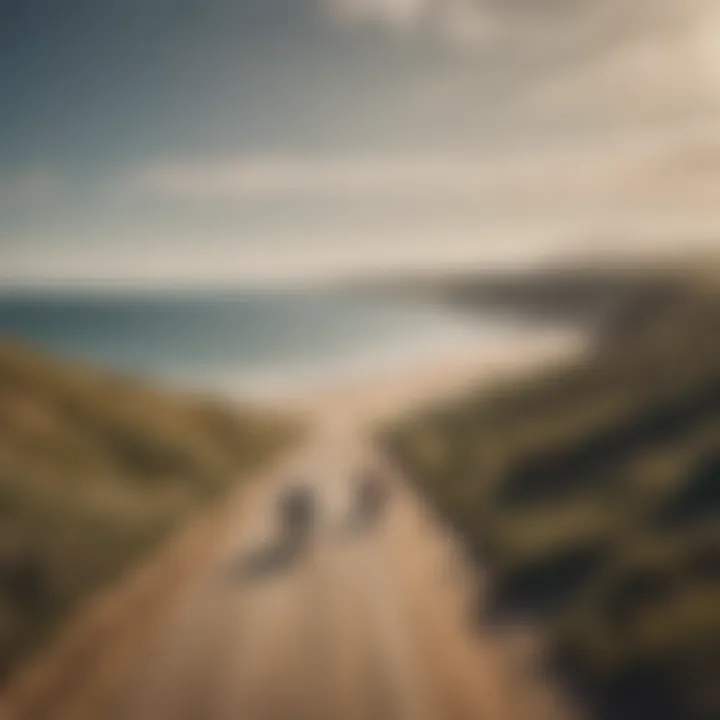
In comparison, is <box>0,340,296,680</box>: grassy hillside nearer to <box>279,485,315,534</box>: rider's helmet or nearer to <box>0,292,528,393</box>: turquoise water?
<box>0,292,528,393</box>: turquoise water

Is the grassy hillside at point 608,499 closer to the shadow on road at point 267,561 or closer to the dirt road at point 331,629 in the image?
the dirt road at point 331,629

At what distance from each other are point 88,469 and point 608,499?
10.5ft

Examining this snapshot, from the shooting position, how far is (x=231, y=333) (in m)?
4.77

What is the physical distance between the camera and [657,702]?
4.00 meters

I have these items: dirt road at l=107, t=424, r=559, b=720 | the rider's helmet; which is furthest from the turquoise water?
the rider's helmet

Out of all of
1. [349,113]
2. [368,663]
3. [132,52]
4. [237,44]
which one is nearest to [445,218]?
[349,113]

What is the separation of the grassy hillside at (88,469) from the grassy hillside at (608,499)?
121 centimetres

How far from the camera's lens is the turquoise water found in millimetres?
4730

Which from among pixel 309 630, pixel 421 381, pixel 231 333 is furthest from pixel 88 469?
pixel 421 381

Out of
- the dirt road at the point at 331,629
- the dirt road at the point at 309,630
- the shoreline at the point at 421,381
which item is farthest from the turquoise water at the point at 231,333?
the dirt road at the point at 331,629

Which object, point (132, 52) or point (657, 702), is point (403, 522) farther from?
point (132, 52)

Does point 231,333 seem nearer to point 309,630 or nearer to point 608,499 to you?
point 309,630

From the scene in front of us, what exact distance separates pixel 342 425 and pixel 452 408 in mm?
703

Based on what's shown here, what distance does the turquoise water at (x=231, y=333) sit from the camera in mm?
4730
